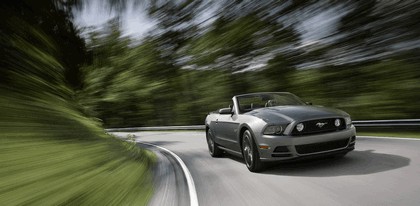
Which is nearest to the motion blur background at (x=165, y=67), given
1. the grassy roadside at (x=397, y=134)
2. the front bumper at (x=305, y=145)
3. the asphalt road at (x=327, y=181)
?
the asphalt road at (x=327, y=181)

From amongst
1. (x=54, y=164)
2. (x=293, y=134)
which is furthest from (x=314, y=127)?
(x=54, y=164)

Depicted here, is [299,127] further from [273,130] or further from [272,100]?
[272,100]

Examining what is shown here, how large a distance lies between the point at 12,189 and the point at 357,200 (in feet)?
11.9

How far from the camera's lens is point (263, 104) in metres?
8.94

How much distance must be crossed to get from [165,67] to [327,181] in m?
31.5

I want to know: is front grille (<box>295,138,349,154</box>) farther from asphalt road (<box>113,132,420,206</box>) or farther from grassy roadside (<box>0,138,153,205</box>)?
grassy roadside (<box>0,138,153,205</box>)

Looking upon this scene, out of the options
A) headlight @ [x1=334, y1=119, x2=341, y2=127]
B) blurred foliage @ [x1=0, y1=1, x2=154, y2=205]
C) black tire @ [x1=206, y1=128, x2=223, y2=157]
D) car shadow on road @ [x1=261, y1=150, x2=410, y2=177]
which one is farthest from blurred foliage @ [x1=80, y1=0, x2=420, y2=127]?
car shadow on road @ [x1=261, y1=150, x2=410, y2=177]

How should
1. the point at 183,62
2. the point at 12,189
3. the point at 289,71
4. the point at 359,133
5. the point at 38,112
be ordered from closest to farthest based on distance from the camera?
the point at 12,189 < the point at 38,112 < the point at 359,133 < the point at 289,71 < the point at 183,62

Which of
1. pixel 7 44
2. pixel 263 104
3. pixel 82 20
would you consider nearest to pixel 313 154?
pixel 263 104

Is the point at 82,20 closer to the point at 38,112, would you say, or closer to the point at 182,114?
the point at 38,112

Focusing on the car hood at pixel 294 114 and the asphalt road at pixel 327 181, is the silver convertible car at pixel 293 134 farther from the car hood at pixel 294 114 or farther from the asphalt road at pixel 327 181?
the asphalt road at pixel 327 181

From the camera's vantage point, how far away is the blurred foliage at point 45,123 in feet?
16.3

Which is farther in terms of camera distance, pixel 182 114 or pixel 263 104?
pixel 182 114

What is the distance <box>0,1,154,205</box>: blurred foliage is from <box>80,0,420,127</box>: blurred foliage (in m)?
0.58
